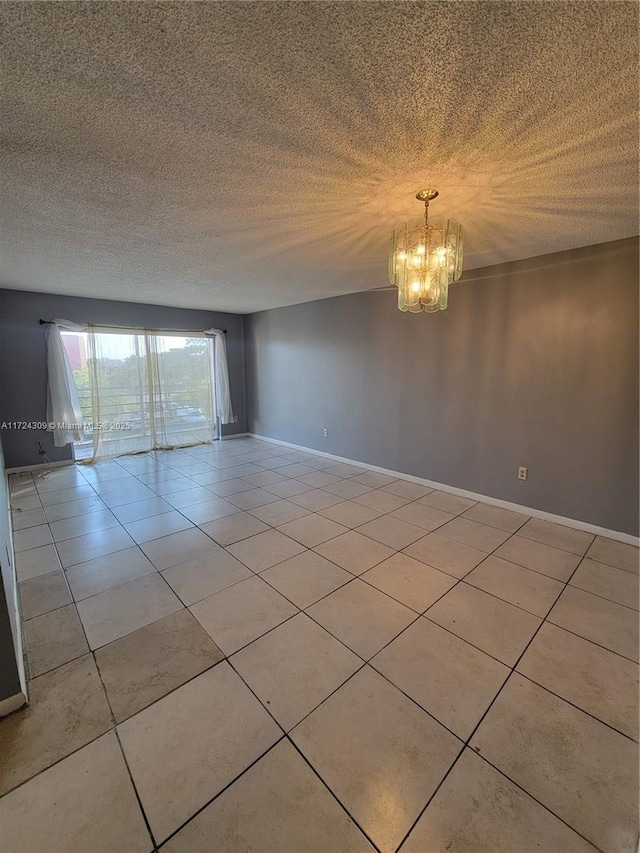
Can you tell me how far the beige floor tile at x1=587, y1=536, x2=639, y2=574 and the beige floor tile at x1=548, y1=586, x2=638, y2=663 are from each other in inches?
20.5

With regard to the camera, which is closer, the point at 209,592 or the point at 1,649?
the point at 1,649

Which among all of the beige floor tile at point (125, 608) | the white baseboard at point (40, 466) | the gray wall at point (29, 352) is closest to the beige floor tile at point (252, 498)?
the beige floor tile at point (125, 608)

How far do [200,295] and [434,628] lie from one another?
14.5 ft

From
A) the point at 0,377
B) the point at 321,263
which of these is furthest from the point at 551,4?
the point at 0,377

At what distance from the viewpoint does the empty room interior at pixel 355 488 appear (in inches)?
39.2

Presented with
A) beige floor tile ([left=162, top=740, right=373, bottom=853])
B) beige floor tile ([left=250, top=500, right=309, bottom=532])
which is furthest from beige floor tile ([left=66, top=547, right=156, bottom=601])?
beige floor tile ([left=162, top=740, right=373, bottom=853])

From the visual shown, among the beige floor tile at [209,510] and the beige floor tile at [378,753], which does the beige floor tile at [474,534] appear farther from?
the beige floor tile at [209,510]

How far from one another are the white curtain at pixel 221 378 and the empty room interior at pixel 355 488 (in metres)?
1.99

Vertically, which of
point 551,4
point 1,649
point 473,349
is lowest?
point 1,649

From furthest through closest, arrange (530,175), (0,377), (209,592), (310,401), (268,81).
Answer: (310,401)
(0,377)
(209,592)
(530,175)
(268,81)

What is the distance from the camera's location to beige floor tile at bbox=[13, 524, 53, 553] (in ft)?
8.49

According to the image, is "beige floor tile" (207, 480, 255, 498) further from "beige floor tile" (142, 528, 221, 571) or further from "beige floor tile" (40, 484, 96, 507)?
"beige floor tile" (40, 484, 96, 507)

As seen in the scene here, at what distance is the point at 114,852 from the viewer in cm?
95

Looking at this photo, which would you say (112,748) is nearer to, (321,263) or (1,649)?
(1,649)
